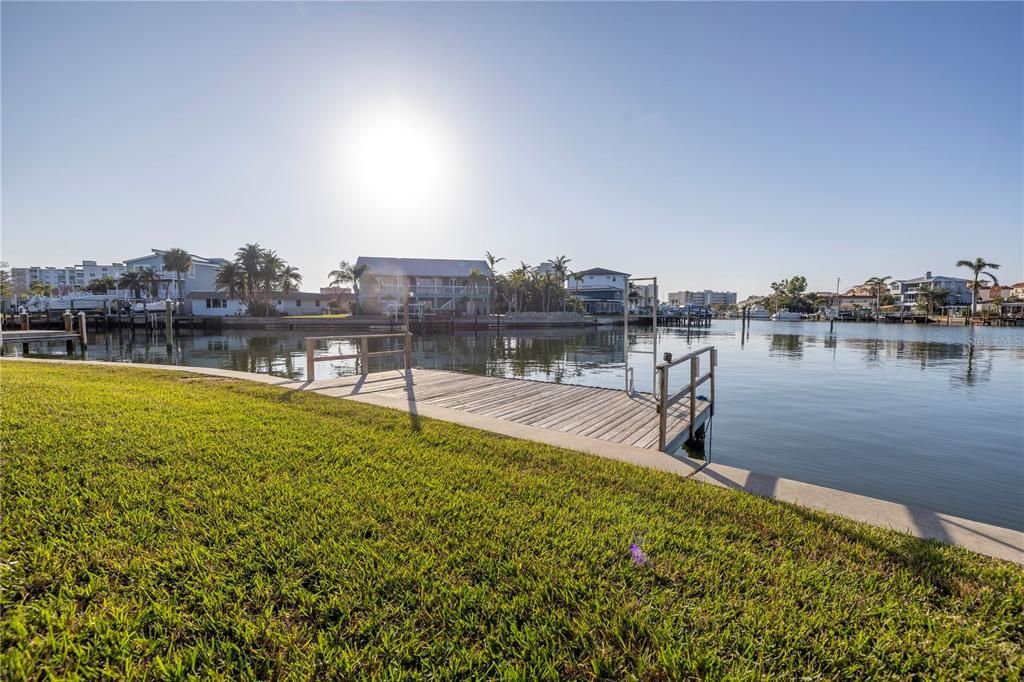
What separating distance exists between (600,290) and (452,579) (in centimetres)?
9295

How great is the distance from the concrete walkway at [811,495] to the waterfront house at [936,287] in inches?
5384

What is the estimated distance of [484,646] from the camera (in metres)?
2.50

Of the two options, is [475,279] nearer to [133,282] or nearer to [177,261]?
[177,261]

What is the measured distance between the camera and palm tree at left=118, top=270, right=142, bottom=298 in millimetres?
68750

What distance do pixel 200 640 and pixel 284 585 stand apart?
0.50 m

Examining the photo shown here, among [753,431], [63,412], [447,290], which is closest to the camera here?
[63,412]

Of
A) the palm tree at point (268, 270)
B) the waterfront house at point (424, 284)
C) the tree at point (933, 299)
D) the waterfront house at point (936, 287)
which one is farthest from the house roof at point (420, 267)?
the waterfront house at point (936, 287)

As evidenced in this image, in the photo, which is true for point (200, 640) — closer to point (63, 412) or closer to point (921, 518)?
point (921, 518)

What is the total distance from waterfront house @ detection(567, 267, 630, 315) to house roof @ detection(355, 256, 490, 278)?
30865mm

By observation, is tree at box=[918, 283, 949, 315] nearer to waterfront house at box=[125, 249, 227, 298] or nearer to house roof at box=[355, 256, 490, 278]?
house roof at box=[355, 256, 490, 278]

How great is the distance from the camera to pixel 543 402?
959 centimetres

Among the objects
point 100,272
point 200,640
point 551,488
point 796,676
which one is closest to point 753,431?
point 551,488

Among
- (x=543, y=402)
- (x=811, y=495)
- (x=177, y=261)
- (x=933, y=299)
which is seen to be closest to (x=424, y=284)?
(x=177, y=261)

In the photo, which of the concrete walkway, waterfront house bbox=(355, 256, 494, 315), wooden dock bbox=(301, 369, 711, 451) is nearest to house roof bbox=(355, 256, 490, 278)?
waterfront house bbox=(355, 256, 494, 315)
